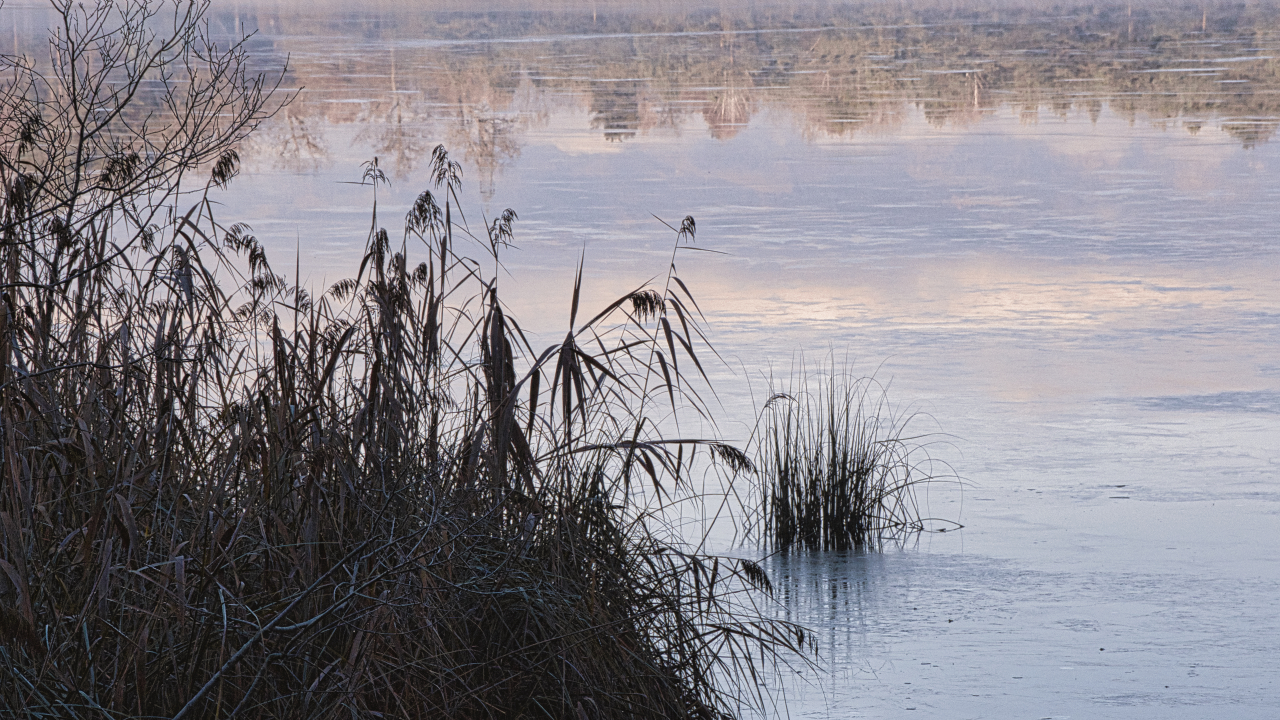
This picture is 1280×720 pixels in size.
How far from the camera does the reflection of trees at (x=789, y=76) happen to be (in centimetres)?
1636

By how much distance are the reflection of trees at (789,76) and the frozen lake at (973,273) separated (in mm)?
116

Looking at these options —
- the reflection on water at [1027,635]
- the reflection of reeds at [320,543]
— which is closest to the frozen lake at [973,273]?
the reflection on water at [1027,635]

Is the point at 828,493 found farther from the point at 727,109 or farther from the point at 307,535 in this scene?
the point at 727,109

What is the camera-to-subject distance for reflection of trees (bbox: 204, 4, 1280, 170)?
16.4m

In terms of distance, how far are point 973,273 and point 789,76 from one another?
13.3 m

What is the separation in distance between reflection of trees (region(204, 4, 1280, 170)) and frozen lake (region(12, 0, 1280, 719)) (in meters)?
0.12

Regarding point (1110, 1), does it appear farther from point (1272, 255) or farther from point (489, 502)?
point (489, 502)

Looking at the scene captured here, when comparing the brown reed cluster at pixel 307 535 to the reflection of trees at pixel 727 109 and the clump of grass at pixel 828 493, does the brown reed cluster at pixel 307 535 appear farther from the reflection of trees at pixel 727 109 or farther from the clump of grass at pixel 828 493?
the reflection of trees at pixel 727 109

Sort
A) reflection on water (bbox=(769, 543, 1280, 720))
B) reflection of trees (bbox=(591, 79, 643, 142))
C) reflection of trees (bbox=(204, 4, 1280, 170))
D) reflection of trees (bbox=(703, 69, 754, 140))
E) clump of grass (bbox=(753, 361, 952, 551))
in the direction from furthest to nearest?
reflection of trees (bbox=(204, 4, 1280, 170)) → reflection of trees (bbox=(703, 69, 754, 140)) → reflection of trees (bbox=(591, 79, 643, 142)) → clump of grass (bbox=(753, 361, 952, 551)) → reflection on water (bbox=(769, 543, 1280, 720))

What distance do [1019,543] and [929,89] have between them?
15088mm

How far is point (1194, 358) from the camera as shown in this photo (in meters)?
6.96

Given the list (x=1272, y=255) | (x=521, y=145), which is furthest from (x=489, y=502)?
(x=521, y=145)

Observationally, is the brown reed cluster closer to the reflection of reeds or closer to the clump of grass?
the reflection of reeds

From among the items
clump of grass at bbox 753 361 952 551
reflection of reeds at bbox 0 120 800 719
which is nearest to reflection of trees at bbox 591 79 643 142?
A: clump of grass at bbox 753 361 952 551
